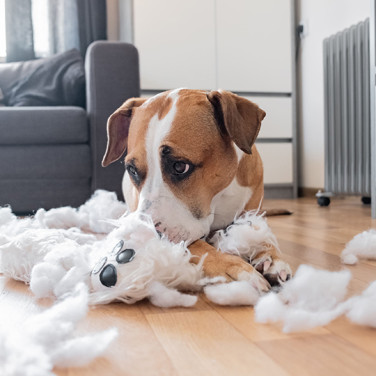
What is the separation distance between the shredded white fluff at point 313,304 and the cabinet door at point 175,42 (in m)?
3.18

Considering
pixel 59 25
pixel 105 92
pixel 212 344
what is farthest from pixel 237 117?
pixel 59 25

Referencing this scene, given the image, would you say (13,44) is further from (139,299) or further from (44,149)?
(139,299)

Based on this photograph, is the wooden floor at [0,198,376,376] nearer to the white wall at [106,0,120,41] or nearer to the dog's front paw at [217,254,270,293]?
the dog's front paw at [217,254,270,293]

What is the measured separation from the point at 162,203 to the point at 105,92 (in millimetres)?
1811

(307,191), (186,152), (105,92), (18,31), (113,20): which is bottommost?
(307,191)

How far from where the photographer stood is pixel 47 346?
23.9 inches

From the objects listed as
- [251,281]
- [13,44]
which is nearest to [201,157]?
[251,281]

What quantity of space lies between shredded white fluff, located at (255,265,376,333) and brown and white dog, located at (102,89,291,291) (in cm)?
12

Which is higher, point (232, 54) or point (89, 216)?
point (232, 54)

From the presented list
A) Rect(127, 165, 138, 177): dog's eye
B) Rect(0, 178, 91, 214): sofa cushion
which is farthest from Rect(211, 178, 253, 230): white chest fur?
Rect(0, 178, 91, 214): sofa cushion

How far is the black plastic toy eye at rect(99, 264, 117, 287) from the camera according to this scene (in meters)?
0.89

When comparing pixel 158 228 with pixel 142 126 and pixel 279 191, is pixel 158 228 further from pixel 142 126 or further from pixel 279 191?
pixel 279 191

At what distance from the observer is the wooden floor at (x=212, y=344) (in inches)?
23.1

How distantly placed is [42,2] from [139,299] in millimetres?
3907
